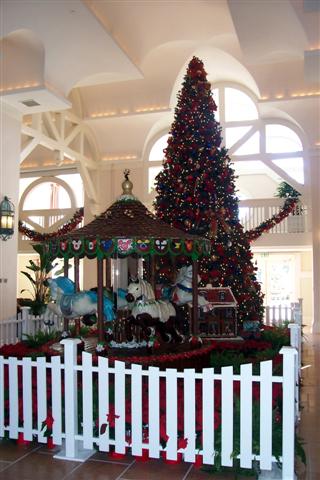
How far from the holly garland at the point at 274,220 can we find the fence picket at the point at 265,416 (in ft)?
37.6

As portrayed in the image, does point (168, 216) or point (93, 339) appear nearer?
point (93, 339)

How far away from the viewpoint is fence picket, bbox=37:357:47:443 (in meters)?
4.52

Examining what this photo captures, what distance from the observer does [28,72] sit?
10.6 meters

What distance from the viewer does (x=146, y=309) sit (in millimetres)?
6156

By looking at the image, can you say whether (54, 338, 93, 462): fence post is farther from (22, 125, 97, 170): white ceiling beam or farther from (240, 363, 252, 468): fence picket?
(22, 125, 97, 170): white ceiling beam

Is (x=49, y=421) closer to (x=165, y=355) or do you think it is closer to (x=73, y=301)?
(x=165, y=355)

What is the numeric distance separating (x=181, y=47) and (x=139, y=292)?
33.8ft

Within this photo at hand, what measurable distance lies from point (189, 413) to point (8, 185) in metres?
8.36

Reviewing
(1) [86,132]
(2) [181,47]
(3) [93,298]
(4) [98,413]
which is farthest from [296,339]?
(1) [86,132]

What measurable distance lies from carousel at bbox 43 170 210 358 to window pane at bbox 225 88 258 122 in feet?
35.9

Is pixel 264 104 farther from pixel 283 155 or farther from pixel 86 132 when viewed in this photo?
pixel 86 132

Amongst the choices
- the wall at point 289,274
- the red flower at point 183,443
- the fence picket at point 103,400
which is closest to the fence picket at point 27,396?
the fence picket at point 103,400

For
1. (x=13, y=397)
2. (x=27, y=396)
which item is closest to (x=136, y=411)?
(x=27, y=396)

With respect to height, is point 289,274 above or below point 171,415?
above
